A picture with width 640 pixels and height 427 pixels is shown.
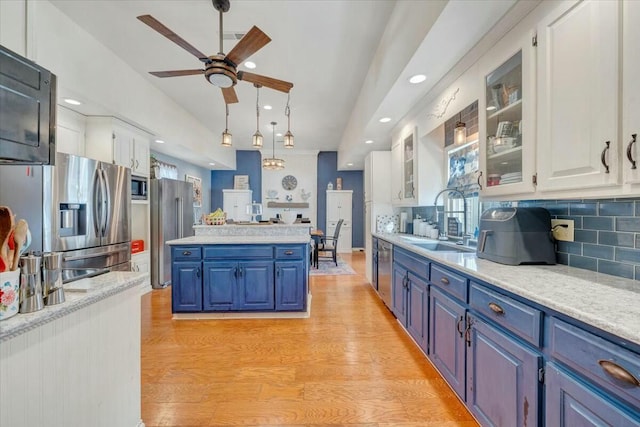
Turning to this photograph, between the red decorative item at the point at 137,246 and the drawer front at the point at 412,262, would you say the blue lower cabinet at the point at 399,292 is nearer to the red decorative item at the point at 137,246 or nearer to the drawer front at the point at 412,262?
the drawer front at the point at 412,262

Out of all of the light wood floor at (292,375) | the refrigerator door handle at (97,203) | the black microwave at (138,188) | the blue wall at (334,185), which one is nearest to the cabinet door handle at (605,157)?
the light wood floor at (292,375)

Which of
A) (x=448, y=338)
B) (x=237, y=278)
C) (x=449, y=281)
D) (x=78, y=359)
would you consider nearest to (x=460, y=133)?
Result: (x=449, y=281)

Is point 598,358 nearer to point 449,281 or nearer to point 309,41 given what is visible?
point 449,281

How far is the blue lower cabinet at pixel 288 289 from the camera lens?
3148 millimetres

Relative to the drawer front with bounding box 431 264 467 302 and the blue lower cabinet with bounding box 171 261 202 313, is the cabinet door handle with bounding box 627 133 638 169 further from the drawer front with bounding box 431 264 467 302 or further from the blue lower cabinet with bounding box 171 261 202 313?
the blue lower cabinet with bounding box 171 261 202 313

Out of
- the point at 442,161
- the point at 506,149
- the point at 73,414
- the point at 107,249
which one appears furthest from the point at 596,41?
the point at 107,249

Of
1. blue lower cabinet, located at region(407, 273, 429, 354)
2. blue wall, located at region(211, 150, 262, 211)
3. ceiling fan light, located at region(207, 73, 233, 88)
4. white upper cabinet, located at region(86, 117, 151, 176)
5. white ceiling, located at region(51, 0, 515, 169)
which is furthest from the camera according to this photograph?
blue wall, located at region(211, 150, 262, 211)

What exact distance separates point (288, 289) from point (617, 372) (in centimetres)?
271

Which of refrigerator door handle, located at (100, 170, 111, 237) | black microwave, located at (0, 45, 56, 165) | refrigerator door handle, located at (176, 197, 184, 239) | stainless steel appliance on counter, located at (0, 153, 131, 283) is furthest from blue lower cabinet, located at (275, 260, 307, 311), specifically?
refrigerator door handle, located at (176, 197, 184, 239)

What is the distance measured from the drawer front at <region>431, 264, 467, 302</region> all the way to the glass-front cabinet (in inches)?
24.1

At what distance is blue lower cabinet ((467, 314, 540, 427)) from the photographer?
44.2 inches

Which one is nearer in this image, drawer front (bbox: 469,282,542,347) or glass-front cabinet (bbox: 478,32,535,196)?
drawer front (bbox: 469,282,542,347)

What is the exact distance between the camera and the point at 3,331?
0.75 m

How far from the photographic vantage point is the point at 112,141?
3.41 m
